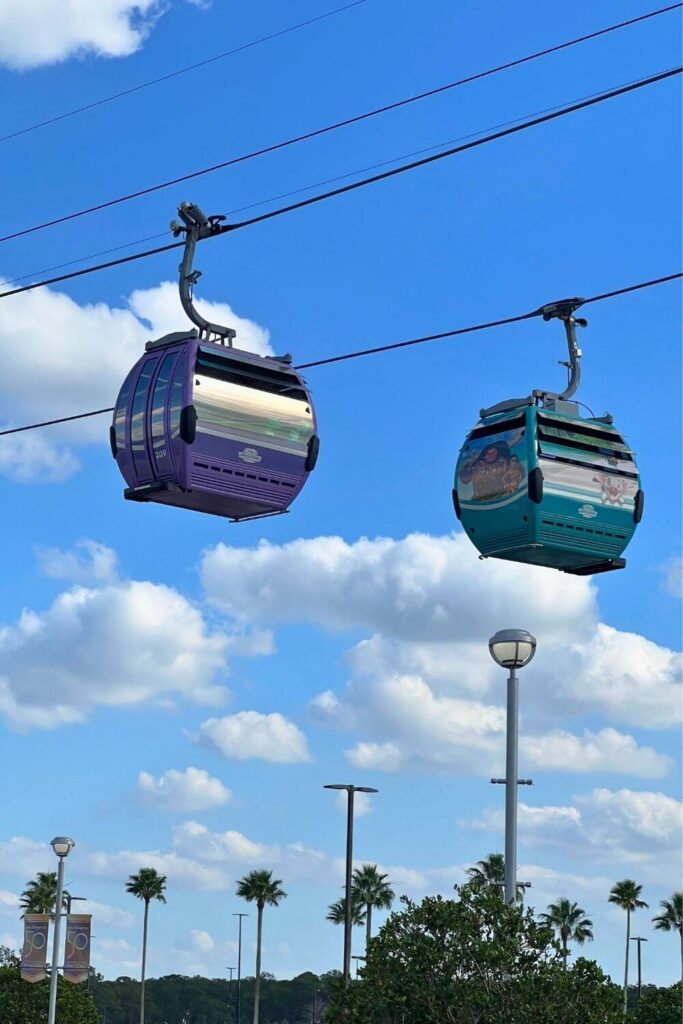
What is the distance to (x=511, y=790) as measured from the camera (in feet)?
76.5

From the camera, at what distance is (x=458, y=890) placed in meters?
30.1

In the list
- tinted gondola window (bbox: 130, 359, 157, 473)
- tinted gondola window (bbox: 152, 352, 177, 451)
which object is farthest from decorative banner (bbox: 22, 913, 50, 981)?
tinted gondola window (bbox: 152, 352, 177, 451)

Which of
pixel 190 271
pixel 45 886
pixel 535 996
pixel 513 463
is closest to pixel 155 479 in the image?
pixel 190 271

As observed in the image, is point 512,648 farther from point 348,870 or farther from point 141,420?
point 348,870

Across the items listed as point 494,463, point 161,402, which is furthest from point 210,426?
point 494,463

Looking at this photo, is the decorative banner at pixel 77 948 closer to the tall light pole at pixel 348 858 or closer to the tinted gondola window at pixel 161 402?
the tall light pole at pixel 348 858

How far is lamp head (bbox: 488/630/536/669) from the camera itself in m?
23.1

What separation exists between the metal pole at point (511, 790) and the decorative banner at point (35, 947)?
31113 mm

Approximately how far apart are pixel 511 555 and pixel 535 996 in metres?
9.90

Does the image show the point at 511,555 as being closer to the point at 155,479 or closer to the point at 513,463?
the point at 513,463

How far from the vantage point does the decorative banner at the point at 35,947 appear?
5144 cm

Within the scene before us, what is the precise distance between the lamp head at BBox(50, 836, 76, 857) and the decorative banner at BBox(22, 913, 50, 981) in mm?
8577

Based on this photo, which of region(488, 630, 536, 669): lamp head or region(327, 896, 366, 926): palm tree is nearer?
region(488, 630, 536, 669): lamp head

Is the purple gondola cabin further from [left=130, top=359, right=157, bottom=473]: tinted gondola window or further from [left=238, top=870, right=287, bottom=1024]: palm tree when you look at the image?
[left=238, top=870, right=287, bottom=1024]: palm tree
